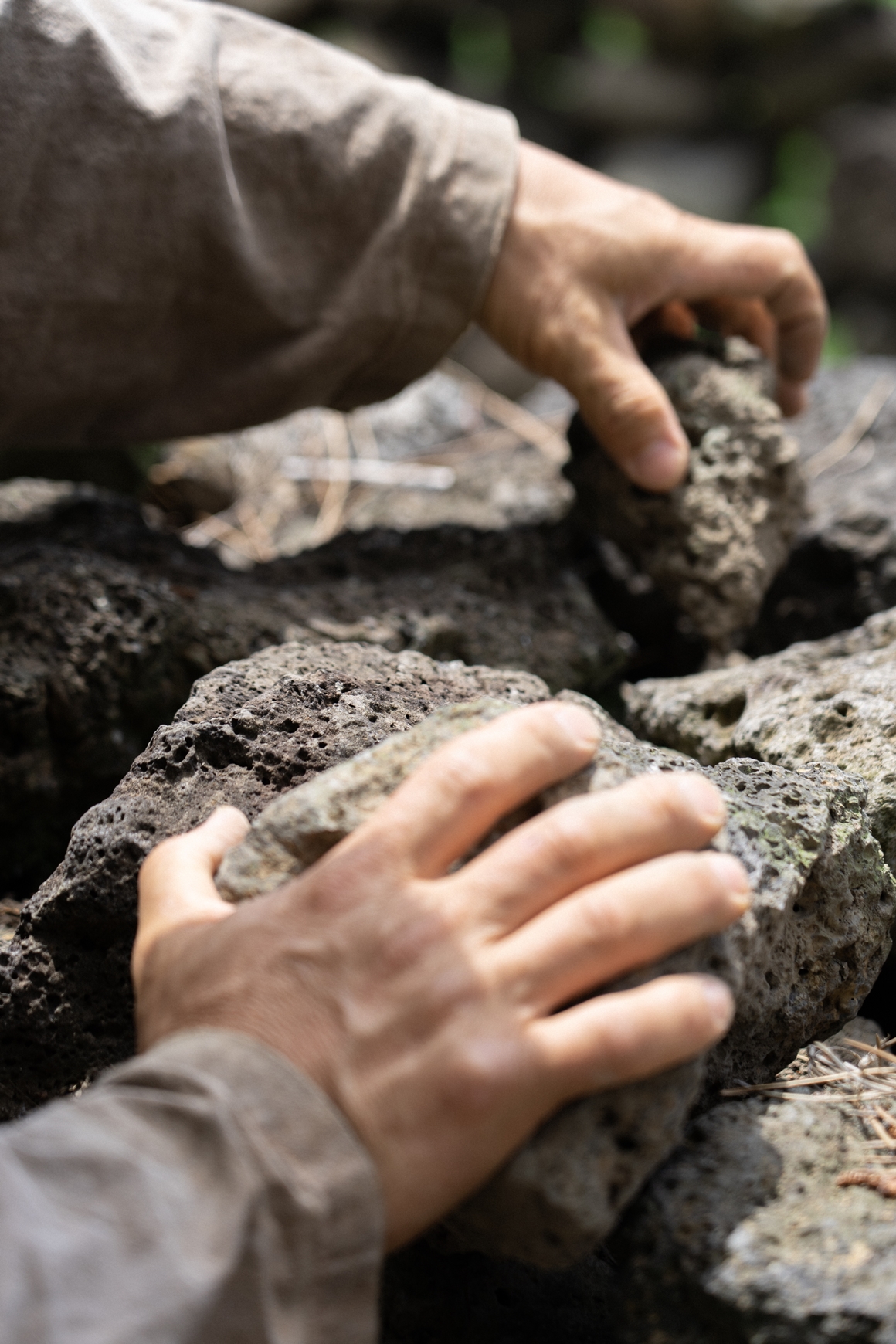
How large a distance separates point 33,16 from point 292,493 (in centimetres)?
146

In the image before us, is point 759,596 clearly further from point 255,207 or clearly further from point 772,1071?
point 255,207

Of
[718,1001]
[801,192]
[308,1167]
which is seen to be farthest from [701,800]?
[801,192]

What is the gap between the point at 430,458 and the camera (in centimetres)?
281

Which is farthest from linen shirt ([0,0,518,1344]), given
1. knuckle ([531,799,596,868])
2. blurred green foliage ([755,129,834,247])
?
blurred green foliage ([755,129,834,247])

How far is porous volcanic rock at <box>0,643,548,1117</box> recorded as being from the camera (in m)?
1.15

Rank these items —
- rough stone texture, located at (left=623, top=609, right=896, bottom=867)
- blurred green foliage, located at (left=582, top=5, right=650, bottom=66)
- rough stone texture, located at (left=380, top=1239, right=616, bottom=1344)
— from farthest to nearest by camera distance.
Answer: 1. blurred green foliage, located at (left=582, top=5, right=650, bottom=66)
2. rough stone texture, located at (left=623, top=609, right=896, bottom=867)
3. rough stone texture, located at (left=380, top=1239, right=616, bottom=1344)

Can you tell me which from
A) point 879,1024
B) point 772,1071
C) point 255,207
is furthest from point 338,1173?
point 255,207

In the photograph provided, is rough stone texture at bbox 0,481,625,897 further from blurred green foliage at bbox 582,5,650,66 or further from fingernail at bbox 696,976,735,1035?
blurred green foliage at bbox 582,5,650,66

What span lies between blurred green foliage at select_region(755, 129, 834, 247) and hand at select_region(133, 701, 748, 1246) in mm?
6430

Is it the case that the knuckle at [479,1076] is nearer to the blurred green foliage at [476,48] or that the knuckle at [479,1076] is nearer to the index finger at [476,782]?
the index finger at [476,782]

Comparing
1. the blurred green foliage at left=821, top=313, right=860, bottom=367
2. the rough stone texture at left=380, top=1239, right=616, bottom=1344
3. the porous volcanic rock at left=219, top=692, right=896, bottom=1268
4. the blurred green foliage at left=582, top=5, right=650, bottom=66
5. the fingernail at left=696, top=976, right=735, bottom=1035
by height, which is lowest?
the rough stone texture at left=380, top=1239, right=616, bottom=1344

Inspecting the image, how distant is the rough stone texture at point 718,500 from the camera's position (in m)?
1.83

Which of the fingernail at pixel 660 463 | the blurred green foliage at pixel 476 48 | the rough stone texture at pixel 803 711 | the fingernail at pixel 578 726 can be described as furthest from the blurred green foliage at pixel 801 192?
the fingernail at pixel 578 726

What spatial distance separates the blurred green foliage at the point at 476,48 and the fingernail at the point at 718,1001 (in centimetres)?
645
